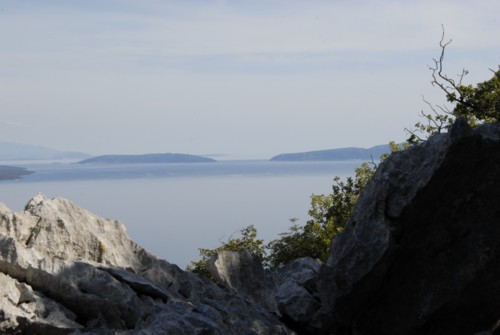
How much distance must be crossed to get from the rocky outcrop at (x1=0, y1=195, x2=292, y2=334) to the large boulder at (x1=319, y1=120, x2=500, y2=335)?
256 centimetres

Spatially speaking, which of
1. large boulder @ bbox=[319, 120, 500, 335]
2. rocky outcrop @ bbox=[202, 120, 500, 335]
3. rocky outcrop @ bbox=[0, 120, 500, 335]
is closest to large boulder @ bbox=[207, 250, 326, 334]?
rocky outcrop @ bbox=[0, 120, 500, 335]

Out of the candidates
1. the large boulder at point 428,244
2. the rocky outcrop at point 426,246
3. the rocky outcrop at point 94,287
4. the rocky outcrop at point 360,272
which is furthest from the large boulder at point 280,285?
the large boulder at point 428,244

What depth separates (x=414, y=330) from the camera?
1708 cm

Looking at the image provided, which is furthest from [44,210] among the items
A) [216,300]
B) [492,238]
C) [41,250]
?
[492,238]

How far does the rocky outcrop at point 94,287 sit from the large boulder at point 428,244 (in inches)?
101

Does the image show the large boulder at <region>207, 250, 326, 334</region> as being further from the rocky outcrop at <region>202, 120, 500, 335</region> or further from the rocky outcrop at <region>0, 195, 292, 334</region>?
the rocky outcrop at <region>202, 120, 500, 335</region>

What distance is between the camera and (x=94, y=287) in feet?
52.3

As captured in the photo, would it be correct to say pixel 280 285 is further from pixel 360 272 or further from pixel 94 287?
pixel 94 287

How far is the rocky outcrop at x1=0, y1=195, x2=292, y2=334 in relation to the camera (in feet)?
48.5

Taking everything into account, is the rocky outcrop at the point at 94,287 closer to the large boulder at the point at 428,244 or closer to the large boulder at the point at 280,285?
the large boulder at the point at 280,285

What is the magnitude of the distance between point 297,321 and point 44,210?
7396 millimetres

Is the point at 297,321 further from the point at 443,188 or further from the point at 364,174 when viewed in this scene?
the point at 364,174

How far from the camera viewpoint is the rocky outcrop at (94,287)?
14789 mm

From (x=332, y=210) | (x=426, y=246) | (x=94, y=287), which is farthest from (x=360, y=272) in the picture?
(x=332, y=210)
